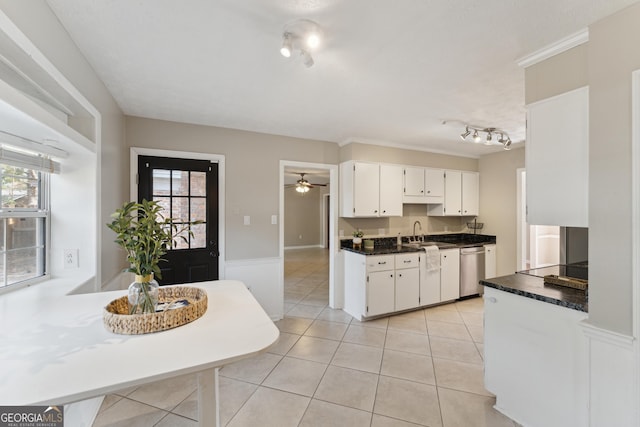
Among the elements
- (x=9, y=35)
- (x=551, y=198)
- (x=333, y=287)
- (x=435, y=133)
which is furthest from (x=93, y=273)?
(x=435, y=133)

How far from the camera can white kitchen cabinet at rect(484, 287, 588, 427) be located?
153cm

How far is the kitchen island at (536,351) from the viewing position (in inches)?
60.6

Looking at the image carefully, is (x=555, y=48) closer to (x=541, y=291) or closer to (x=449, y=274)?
(x=541, y=291)

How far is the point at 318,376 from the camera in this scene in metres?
2.35

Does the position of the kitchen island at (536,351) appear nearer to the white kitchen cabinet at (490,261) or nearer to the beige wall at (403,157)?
the beige wall at (403,157)

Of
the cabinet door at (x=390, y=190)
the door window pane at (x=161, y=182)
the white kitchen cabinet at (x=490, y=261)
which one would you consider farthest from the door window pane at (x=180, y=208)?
the white kitchen cabinet at (x=490, y=261)

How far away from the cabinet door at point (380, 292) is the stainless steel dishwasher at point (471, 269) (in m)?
1.41

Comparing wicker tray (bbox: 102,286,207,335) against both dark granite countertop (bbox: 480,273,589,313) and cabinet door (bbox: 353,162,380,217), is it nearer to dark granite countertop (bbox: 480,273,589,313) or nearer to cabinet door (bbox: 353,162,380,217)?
dark granite countertop (bbox: 480,273,589,313)

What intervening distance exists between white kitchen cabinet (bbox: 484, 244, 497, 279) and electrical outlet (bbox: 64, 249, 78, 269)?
16.9 feet

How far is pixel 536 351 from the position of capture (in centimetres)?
172

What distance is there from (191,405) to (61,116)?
7.32 feet

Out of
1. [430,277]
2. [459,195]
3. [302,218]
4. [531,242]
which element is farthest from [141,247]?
[302,218]

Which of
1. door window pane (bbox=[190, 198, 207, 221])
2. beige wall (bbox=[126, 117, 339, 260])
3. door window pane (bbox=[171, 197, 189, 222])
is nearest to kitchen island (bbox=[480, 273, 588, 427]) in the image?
beige wall (bbox=[126, 117, 339, 260])

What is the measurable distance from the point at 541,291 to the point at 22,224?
3.32 meters
